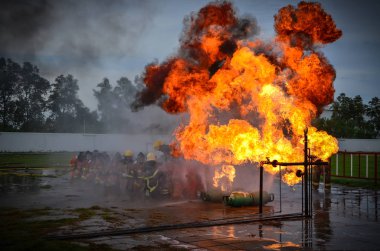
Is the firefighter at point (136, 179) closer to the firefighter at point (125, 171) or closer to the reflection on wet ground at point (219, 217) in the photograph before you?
the firefighter at point (125, 171)

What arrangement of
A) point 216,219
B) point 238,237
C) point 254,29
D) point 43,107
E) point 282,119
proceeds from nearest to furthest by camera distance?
point 238,237
point 216,219
point 282,119
point 254,29
point 43,107

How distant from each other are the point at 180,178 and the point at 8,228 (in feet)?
26.6

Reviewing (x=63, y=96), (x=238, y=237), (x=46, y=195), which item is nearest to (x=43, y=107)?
(x=63, y=96)

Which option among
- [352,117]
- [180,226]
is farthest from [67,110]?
[180,226]

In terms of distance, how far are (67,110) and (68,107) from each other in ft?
1.85

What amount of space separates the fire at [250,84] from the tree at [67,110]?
5267 cm

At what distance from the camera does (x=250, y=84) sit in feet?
50.7

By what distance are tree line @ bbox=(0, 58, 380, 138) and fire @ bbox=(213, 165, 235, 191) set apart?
47.6 m

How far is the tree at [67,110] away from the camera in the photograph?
71000 millimetres

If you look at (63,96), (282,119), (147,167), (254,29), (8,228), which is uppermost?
(63,96)

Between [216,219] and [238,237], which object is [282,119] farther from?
[238,237]

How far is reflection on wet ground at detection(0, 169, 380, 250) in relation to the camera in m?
8.90

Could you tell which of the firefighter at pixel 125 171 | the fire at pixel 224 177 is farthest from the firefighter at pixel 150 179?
the fire at pixel 224 177

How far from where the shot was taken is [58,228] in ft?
33.8
